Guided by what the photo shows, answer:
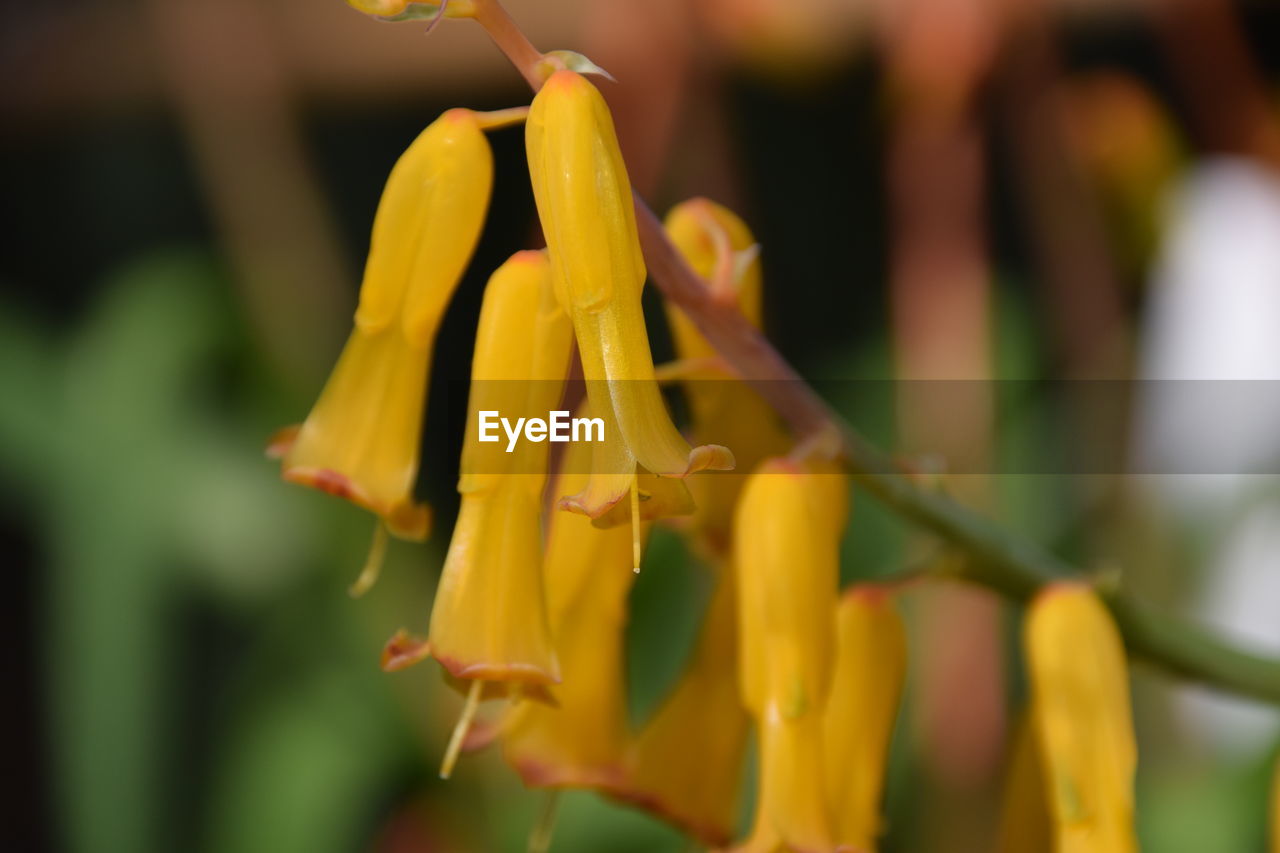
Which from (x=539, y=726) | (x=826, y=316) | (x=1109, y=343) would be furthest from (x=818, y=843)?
(x=826, y=316)

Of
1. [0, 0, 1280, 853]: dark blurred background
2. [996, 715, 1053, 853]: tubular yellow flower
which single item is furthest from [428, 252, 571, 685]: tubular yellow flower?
[0, 0, 1280, 853]: dark blurred background

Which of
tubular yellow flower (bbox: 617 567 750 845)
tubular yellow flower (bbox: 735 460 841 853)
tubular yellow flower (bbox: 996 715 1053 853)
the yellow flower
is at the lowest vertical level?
tubular yellow flower (bbox: 996 715 1053 853)

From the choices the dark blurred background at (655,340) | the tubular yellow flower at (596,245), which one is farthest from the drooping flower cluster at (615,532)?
the dark blurred background at (655,340)

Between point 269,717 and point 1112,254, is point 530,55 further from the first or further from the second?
point 1112,254

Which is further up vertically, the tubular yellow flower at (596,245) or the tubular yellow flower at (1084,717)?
the tubular yellow flower at (596,245)

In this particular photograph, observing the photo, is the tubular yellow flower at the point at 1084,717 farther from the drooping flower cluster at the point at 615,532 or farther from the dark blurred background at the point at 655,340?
the dark blurred background at the point at 655,340

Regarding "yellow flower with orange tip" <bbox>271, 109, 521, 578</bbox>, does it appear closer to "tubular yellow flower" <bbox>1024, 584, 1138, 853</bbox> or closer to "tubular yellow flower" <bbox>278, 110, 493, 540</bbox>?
"tubular yellow flower" <bbox>278, 110, 493, 540</bbox>

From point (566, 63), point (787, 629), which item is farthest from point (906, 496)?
point (566, 63)
